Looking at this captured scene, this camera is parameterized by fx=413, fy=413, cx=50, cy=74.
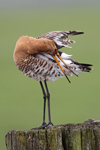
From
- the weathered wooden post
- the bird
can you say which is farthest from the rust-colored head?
the weathered wooden post

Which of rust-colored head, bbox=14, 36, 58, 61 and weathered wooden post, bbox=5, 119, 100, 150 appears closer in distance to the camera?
weathered wooden post, bbox=5, 119, 100, 150

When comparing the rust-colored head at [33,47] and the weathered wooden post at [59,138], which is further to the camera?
the rust-colored head at [33,47]

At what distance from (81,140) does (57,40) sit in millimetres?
2194

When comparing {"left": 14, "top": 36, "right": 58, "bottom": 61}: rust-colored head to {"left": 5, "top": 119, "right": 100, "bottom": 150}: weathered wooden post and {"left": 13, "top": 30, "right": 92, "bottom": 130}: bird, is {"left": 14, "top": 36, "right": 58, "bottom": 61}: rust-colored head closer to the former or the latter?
{"left": 13, "top": 30, "right": 92, "bottom": 130}: bird

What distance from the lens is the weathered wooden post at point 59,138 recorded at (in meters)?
4.42

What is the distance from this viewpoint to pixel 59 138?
4.43 metres

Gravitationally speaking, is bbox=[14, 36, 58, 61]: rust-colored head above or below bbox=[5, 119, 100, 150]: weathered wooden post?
above

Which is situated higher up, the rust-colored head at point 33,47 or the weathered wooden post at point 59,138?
the rust-colored head at point 33,47

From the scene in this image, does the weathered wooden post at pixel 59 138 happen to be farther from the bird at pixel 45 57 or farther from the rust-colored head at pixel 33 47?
the rust-colored head at pixel 33 47

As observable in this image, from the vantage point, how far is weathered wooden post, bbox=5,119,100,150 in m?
4.42

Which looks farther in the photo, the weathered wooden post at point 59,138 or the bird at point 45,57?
the bird at point 45,57

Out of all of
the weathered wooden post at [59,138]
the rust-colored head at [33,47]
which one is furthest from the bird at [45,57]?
the weathered wooden post at [59,138]

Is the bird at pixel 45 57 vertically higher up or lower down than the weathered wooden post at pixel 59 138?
higher up

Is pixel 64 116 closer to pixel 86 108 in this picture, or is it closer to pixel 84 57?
pixel 86 108
